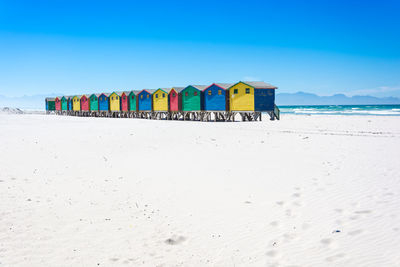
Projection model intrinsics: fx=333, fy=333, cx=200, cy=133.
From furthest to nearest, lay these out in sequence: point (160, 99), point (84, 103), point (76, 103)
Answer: point (76, 103)
point (84, 103)
point (160, 99)

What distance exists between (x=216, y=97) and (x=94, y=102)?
31.7 meters

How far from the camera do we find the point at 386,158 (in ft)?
37.2

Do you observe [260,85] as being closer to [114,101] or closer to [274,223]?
[114,101]

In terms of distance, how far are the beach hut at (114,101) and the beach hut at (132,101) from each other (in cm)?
349

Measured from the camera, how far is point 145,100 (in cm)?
4844

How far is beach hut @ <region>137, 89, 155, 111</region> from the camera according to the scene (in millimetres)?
47625

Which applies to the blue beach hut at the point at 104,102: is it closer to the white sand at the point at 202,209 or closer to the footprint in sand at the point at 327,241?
the white sand at the point at 202,209

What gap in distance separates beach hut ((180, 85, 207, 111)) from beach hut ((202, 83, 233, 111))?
0.78 m

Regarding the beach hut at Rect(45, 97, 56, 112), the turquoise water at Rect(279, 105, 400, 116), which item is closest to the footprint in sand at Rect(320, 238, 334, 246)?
the turquoise water at Rect(279, 105, 400, 116)

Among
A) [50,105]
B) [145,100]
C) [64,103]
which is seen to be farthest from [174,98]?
[50,105]

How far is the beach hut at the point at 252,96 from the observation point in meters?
35.5

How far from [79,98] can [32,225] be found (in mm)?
64600

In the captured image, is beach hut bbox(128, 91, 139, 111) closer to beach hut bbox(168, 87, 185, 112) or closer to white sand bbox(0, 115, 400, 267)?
beach hut bbox(168, 87, 185, 112)

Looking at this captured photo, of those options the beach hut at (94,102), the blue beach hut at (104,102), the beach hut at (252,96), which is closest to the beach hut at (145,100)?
the blue beach hut at (104,102)
